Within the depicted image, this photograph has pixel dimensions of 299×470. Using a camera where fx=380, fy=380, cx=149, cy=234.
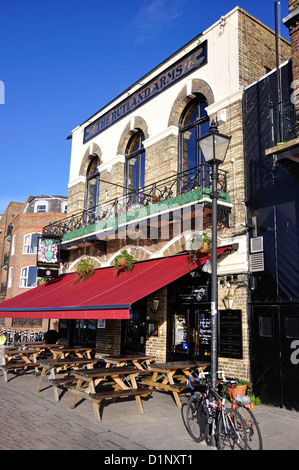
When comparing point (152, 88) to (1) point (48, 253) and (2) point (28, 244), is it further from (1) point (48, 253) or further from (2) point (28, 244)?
(2) point (28, 244)

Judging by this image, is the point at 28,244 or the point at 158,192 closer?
the point at 158,192

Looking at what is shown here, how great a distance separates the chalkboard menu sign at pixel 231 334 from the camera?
8.97 meters

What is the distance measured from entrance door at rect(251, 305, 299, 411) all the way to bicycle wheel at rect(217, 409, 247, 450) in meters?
2.87

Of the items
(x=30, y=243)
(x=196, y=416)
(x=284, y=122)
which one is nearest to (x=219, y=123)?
(x=284, y=122)

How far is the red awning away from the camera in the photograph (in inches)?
348

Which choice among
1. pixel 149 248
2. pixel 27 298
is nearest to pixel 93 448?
pixel 149 248

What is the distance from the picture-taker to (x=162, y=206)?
420 inches

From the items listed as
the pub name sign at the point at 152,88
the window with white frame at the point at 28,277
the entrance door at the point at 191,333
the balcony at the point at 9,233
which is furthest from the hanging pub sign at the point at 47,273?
the balcony at the point at 9,233

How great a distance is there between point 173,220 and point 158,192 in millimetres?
2075

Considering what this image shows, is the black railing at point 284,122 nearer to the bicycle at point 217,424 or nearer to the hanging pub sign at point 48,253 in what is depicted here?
the bicycle at point 217,424

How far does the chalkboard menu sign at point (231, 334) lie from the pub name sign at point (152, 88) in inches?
296

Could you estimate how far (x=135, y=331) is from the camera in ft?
41.3

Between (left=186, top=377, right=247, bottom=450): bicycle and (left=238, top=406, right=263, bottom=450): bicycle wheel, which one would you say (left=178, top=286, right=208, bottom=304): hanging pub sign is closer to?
(left=186, top=377, right=247, bottom=450): bicycle

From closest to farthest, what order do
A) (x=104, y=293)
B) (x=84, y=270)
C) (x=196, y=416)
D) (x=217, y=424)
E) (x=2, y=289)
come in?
(x=217, y=424) → (x=196, y=416) → (x=104, y=293) → (x=84, y=270) → (x=2, y=289)
